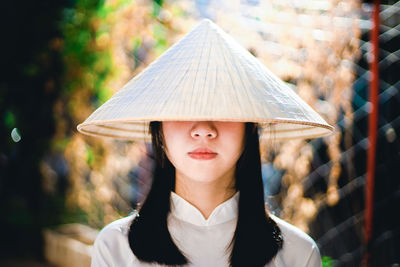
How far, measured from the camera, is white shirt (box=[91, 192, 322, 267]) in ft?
5.08

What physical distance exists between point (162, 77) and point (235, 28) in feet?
6.68

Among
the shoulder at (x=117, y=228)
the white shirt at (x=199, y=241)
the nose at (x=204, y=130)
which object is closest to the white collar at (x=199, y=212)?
the white shirt at (x=199, y=241)

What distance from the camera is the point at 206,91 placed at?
4.09 ft

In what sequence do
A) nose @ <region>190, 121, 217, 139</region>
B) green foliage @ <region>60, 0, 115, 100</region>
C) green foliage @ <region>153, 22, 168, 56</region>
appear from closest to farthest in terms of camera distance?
nose @ <region>190, 121, 217, 139</region> → green foliage @ <region>153, 22, 168, 56</region> → green foliage @ <region>60, 0, 115, 100</region>

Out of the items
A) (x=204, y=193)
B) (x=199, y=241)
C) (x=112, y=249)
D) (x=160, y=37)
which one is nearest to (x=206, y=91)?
(x=204, y=193)

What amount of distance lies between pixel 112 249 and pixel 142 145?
2.58 metres

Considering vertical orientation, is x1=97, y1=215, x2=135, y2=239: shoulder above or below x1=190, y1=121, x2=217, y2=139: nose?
below

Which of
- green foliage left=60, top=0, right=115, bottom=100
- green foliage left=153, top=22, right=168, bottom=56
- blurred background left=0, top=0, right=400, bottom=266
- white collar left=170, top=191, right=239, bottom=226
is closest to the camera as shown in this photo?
white collar left=170, top=191, right=239, bottom=226

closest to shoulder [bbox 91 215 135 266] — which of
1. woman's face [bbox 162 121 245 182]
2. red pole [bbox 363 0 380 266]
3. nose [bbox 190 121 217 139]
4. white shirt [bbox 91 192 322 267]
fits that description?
white shirt [bbox 91 192 322 267]

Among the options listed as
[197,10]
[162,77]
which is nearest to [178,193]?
[162,77]

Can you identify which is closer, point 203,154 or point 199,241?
point 203,154

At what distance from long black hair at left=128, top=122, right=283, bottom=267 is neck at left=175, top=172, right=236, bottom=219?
0.10 meters

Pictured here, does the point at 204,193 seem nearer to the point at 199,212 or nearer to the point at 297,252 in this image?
the point at 199,212

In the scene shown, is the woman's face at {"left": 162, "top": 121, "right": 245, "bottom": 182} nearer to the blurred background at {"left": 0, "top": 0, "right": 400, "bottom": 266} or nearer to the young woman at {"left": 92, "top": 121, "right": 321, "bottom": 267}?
the young woman at {"left": 92, "top": 121, "right": 321, "bottom": 267}
